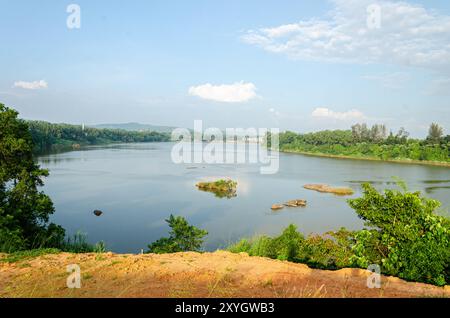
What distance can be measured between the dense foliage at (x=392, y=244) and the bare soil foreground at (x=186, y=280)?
3.20ft

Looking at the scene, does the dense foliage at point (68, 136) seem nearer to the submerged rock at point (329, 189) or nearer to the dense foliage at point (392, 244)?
the submerged rock at point (329, 189)

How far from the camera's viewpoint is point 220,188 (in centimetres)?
2741

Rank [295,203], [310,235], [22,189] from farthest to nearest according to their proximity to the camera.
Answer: [295,203] < [310,235] < [22,189]

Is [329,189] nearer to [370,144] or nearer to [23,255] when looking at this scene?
[23,255]

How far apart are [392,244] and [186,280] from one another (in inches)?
167

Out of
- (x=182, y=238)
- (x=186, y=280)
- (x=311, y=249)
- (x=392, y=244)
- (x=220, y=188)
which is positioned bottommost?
(x=220, y=188)

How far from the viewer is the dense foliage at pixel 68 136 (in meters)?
58.7

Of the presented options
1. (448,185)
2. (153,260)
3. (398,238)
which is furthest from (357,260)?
(448,185)

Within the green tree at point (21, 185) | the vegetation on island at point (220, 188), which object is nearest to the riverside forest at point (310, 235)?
the green tree at point (21, 185)

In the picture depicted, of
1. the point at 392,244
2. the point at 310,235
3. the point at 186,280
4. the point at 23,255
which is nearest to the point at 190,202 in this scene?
the point at 310,235

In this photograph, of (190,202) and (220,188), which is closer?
(190,202)

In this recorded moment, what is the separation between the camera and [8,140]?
32.4ft

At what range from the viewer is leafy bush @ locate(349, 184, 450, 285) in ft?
18.6

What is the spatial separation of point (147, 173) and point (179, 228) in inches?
1092
